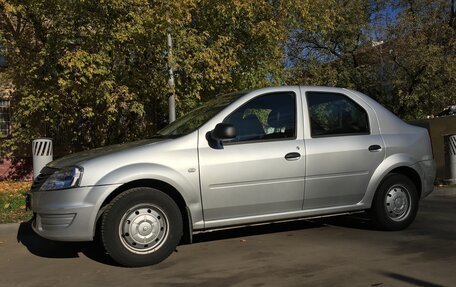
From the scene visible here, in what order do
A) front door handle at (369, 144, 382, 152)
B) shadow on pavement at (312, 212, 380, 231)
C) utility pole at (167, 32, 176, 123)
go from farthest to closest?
utility pole at (167, 32, 176, 123), shadow on pavement at (312, 212, 380, 231), front door handle at (369, 144, 382, 152)

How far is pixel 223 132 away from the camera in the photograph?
5293 mm

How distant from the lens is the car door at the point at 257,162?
5438 mm

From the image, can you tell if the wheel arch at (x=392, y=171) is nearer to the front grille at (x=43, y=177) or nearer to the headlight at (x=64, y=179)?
the headlight at (x=64, y=179)

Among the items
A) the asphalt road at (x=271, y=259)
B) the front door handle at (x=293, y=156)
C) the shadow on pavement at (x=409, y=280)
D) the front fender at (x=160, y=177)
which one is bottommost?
the shadow on pavement at (x=409, y=280)

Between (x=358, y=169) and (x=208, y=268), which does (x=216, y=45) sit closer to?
(x=358, y=169)

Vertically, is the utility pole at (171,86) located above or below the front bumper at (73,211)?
above

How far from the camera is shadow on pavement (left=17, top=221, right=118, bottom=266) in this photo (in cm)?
578

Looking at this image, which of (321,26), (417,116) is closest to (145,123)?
(321,26)

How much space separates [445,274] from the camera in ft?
15.5

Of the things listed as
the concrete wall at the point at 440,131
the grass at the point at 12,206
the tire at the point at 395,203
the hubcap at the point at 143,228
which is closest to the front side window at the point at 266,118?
the hubcap at the point at 143,228

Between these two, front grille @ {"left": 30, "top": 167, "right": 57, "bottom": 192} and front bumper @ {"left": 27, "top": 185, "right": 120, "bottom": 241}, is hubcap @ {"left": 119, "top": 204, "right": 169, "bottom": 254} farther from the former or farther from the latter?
front grille @ {"left": 30, "top": 167, "right": 57, "bottom": 192}

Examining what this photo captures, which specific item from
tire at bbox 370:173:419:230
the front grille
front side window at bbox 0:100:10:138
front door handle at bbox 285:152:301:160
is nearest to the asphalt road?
tire at bbox 370:173:419:230

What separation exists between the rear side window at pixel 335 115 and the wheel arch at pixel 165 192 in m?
1.72

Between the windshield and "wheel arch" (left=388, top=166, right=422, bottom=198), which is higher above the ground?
the windshield
